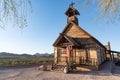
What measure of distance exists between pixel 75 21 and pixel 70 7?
2.55m

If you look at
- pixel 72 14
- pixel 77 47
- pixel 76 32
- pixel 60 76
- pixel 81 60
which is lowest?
pixel 60 76

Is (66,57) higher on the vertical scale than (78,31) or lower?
lower

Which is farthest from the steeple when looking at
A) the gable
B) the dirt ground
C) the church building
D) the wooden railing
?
the dirt ground

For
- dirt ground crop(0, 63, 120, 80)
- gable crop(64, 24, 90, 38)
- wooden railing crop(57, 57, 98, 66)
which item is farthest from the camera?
gable crop(64, 24, 90, 38)

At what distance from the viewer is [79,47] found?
21.8 m

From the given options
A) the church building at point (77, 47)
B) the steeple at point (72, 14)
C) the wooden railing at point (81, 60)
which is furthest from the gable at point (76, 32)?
the wooden railing at point (81, 60)

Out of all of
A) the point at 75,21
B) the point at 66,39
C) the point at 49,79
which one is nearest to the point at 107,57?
the point at 75,21

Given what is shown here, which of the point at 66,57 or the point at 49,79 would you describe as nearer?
the point at 49,79

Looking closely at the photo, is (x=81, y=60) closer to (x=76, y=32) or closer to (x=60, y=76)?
(x=76, y=32)

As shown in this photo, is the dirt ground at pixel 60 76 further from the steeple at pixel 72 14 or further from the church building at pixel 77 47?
the steeple at pixel 72 14

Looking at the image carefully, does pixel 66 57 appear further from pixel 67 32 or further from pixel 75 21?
pixel 75 21

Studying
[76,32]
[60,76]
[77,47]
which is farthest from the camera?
[76,32]

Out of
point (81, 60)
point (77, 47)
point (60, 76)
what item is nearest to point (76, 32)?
Result: point (77, 47)

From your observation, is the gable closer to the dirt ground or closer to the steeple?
the steeple
